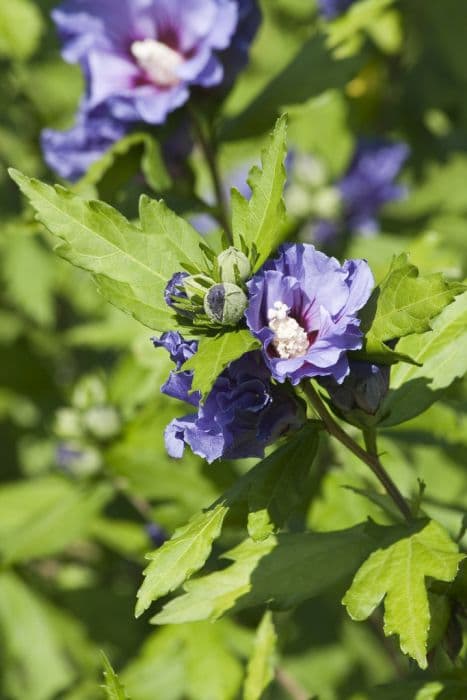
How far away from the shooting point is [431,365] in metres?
1.77

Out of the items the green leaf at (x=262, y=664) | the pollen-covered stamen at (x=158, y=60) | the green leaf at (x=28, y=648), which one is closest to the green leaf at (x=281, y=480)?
the green leaf at (x=262, y=664)

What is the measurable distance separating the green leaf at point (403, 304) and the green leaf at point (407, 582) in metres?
0.29

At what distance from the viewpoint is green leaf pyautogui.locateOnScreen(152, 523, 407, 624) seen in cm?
171

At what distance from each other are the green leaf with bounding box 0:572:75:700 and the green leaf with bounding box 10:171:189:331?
2.06 m

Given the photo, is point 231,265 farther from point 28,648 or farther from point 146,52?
point 28,648

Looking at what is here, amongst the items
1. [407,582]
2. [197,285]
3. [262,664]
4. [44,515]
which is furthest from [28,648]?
[197,285]

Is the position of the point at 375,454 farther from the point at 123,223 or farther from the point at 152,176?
the point at 152,176

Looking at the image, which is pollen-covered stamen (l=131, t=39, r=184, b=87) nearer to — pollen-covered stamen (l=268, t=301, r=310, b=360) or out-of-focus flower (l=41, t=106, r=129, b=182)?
out-of-focus flower (l=41, t=106, r=129, b=182)

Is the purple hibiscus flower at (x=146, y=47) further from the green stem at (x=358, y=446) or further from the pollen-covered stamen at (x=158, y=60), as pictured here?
the green stem at (x=358, y=446)

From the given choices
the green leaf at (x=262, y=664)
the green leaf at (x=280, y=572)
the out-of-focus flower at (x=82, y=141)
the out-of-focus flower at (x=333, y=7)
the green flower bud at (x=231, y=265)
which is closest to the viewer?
the green flower bud at (x=231, y=265)

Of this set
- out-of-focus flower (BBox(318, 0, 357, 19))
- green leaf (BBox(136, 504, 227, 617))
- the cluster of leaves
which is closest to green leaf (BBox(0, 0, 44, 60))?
the cluster of leaves

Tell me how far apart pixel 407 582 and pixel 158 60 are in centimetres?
135

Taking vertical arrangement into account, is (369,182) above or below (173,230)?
below

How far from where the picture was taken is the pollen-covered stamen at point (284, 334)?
1.48 meters
